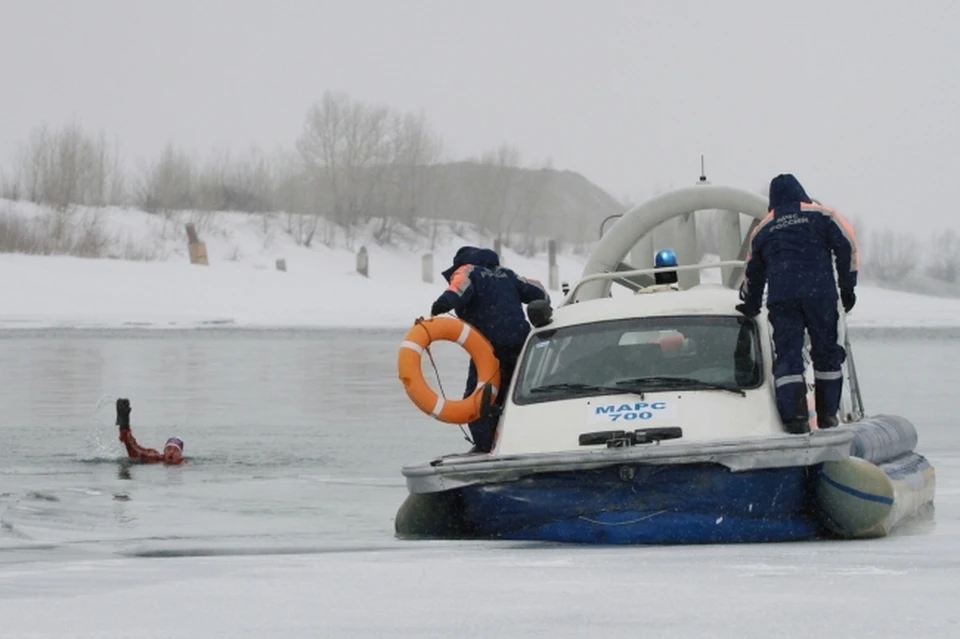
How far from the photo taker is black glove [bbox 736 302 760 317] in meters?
9.19

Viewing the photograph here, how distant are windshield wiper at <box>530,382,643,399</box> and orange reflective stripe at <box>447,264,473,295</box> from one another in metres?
1.34

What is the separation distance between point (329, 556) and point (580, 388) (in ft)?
6.93

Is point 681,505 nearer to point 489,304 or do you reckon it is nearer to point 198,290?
point 489,304

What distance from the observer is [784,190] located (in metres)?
8.91

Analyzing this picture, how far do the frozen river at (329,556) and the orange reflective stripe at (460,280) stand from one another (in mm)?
1323

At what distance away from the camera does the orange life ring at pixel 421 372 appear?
384 inches

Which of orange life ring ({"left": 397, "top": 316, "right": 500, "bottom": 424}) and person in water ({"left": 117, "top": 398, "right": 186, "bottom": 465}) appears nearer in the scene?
orange life ring ({"left": 397, "top": 316, "right": 500, "bottom": 424})

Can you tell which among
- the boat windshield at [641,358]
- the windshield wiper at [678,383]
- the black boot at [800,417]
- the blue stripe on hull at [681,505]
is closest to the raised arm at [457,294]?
the boat windshield at [641,358]

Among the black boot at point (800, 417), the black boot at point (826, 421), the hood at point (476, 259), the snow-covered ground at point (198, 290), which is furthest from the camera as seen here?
the snow-covered ground at point (198, 290)

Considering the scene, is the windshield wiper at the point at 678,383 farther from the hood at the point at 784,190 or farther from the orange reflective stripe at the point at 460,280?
the orange reflective stripe at the point at 460,280

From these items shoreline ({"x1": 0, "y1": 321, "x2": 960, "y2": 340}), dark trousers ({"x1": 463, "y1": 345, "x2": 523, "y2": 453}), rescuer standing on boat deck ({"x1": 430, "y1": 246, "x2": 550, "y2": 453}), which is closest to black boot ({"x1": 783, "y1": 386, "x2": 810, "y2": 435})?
dark trousers ({"x1": 463, "y1": 345, "x2": 523, "y2": 453})

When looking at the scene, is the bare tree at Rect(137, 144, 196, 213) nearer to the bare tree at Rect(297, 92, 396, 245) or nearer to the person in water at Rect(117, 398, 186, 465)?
the bare tree at Rect(297, 92, 396, 245)

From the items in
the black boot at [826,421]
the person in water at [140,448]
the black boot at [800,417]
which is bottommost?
the person in water at [140,448]

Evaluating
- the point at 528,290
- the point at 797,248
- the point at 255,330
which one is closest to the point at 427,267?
the point at 255,330
